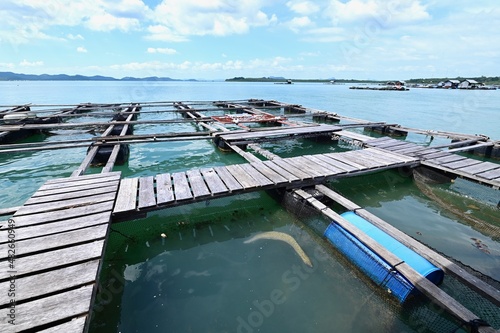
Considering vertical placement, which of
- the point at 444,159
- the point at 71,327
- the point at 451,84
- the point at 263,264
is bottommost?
the point at 263,264

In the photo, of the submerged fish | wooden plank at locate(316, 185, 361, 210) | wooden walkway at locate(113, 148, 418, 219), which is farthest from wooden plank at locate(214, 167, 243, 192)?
wooden plank at locate(316, 185, 361, 210)

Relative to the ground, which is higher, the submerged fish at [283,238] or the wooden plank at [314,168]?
the wooden plank at [314,168]

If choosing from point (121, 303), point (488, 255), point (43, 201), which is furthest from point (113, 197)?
point (488, 255)

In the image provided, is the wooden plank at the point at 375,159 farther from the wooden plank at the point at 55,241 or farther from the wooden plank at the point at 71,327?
the wooden plank at the point at 71,327

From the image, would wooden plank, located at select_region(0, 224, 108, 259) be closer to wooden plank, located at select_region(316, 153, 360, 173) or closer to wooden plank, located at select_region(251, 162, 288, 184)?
wooden plank, located at select_region(251, 162, 288, 184)

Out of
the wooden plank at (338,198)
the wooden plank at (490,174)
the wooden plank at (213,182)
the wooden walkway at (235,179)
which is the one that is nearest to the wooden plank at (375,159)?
the wooden walkway at (235,179)

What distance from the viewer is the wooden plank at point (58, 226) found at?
159 inches

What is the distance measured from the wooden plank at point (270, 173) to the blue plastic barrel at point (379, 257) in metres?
1.85

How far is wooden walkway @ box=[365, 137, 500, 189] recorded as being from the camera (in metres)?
7.34

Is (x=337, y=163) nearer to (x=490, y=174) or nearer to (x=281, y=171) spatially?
(x=281, y=171)

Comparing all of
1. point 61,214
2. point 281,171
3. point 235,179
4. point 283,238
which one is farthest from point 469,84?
point 61,214

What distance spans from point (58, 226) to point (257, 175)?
14.9 feet

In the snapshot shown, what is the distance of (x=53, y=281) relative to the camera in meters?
3.19

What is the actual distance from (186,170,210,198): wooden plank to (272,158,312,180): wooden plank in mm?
2596
